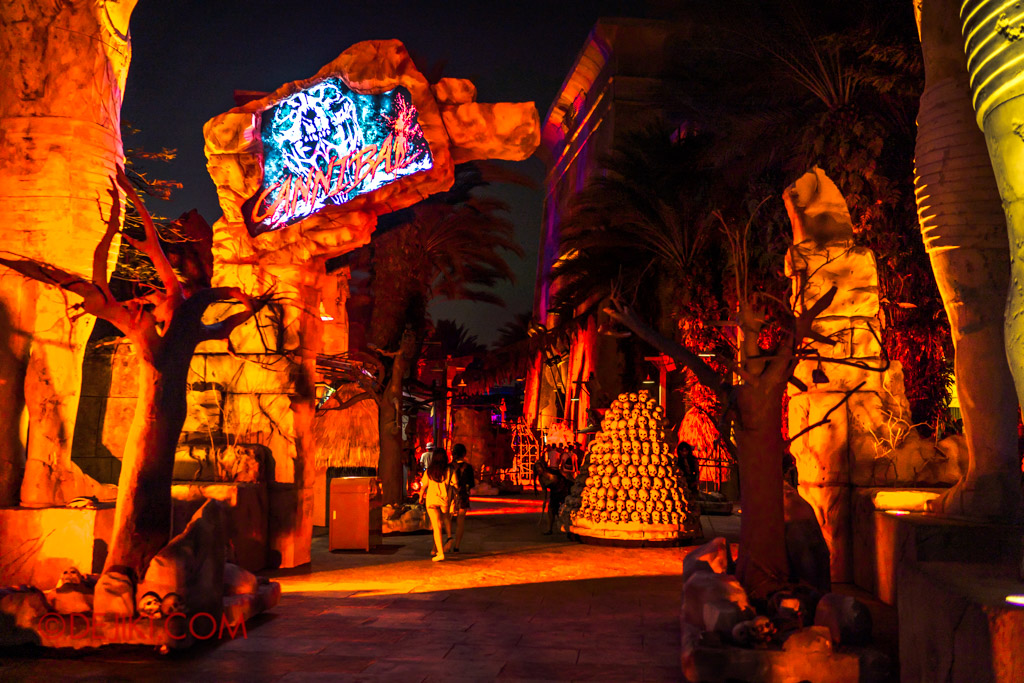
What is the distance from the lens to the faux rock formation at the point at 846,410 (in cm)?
918

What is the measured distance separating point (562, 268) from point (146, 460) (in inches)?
606

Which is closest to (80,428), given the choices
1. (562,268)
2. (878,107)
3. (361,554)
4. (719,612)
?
(361,554)

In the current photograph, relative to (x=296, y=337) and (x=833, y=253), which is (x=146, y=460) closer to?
(x=296, y=337)

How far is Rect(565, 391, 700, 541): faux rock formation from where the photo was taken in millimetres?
13156

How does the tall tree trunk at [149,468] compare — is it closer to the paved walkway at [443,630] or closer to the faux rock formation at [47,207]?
the paved walkway at [443,630]

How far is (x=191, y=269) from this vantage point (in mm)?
17781

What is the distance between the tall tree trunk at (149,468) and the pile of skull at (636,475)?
778cm

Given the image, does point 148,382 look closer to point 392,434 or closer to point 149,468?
point 149,468

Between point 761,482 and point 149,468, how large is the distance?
508 cm

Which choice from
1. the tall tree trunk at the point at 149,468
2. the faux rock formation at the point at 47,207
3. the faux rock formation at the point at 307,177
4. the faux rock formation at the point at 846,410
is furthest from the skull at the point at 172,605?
the faux rock formation at the point at 846,410

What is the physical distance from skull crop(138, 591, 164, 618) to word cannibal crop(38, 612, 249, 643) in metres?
0.03

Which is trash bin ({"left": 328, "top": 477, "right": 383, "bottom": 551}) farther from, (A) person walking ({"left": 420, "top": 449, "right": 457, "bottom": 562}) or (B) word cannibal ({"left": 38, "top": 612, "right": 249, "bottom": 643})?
(B) word cannibal ({"left": 38, "top": 612, "right": 249, "bottom": 643})

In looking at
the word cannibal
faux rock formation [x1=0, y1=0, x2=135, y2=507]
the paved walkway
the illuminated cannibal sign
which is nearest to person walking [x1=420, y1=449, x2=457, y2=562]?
the paved walkway

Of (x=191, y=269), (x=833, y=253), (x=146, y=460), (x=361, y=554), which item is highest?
(x=191, y=269)
